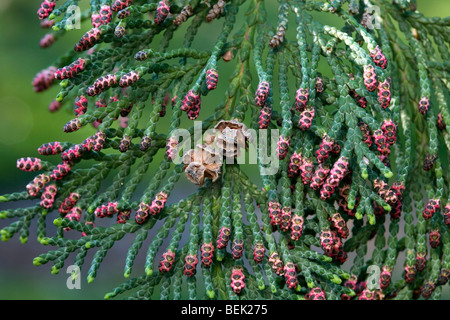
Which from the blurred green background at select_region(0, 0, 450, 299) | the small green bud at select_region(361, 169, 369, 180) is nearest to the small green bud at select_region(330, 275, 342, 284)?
the small green bud at select_region(361, 169, 369, 180)

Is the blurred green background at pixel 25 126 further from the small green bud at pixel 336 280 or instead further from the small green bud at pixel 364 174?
the small green bud at pixel 364 174

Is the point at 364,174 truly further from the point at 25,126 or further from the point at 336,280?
the point at 25,126

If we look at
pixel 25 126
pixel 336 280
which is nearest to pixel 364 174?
pixel 336 280

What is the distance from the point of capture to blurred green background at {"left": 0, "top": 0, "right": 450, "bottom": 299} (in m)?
6.79

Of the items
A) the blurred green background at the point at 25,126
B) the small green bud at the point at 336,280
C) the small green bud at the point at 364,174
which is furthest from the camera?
the blurred green background at the point at 25,126

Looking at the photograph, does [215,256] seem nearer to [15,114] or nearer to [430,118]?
[430,118]

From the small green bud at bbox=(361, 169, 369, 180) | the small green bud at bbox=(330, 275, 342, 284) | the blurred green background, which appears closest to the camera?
the small green bud at bbox=(361, 169, 369, 180)

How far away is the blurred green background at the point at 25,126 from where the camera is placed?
22.3 feet

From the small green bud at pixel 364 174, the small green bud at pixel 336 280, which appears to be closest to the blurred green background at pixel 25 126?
the small green bud at pixel 336 280

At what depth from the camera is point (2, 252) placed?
7.29m

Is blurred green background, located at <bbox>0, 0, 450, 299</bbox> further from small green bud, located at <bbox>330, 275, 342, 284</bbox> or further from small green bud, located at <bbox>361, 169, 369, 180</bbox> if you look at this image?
small green bud, located at <bbox>361, 169, 369, 180</bbox>

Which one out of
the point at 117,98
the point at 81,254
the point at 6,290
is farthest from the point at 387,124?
the point at 6,290

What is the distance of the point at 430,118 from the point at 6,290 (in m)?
5.74

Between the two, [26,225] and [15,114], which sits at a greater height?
[15,114]
